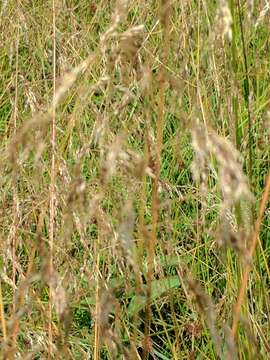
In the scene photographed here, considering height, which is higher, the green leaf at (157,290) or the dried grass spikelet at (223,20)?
the dried grass spikelet at (223,20)

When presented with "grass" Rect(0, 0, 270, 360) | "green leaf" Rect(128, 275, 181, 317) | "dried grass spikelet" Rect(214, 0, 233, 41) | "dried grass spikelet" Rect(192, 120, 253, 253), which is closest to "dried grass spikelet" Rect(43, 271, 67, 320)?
"grass" Rect(0, 0, 270, 360)

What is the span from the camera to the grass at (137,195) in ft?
2.50

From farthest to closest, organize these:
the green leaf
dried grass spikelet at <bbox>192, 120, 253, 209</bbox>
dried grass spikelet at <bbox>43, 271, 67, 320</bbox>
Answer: the green leaf < dried grass spikelet at <bbox>43, 271, 67, 320</bbox> < dried grass spikelet at <bbox>192, 120, 253, 209</bbox>

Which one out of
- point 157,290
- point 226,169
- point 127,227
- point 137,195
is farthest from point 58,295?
point 137,195

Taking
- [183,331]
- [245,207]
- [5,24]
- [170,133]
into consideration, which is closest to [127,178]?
[245,207]

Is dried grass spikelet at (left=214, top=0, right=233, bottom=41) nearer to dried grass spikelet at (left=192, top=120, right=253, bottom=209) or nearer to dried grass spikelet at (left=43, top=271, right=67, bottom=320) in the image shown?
dried grass spikelet at (left=192, top=120, right=253, bottom=209)

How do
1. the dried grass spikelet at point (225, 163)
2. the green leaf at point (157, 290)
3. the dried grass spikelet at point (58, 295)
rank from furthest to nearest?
the green leaf at point (157, 290) → the dried grass spikelet at point (58, 295) → the dried grass spikelet at point (225, 163)

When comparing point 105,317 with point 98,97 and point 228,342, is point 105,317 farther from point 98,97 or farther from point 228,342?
point 98,97

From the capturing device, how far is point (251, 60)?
6.99 ft

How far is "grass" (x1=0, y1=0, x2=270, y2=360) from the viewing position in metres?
0.76

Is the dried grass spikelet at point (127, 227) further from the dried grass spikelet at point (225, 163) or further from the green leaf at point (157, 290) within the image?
the green leaf at point (157, 290)

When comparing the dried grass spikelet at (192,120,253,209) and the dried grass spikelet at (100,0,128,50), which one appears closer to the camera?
the dried grass spikelet at (192,120,253,209)

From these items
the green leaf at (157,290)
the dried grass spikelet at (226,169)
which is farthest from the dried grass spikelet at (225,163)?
the green leaf at (157,290)

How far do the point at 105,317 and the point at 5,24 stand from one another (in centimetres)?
154
